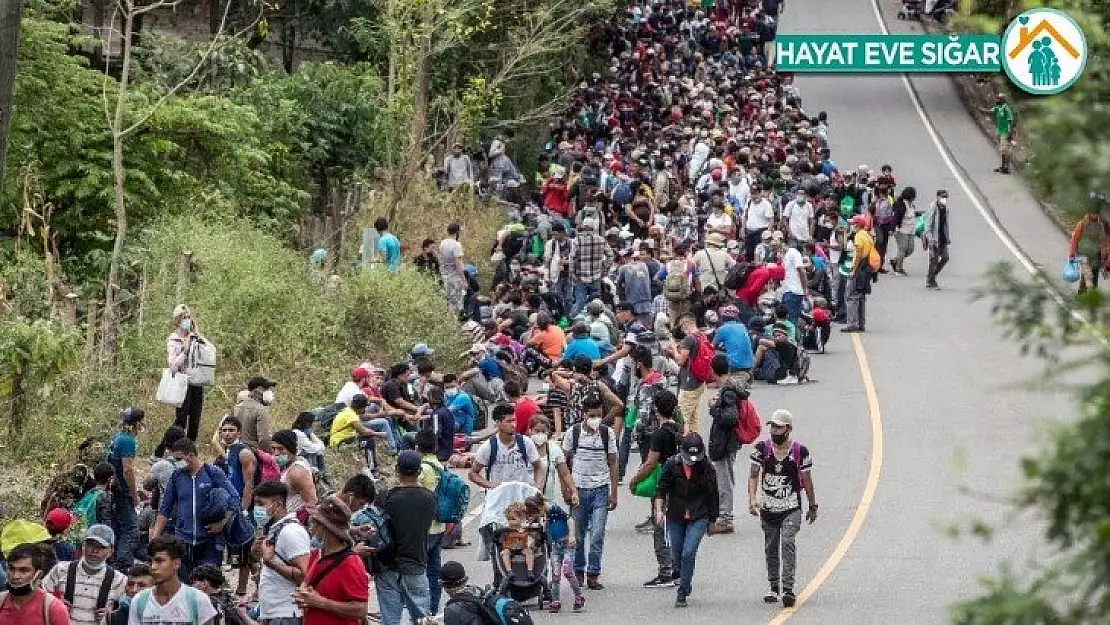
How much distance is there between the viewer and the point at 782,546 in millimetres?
15852

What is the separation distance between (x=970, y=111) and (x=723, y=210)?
25609 mm

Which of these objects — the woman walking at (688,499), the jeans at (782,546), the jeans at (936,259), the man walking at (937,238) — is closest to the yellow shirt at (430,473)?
the woman walking at (688,499)

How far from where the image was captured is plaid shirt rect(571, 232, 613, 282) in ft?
92.9

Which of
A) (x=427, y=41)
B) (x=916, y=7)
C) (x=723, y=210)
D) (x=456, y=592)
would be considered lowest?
(x=456, y=592)

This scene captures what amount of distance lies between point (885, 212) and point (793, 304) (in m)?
6.25

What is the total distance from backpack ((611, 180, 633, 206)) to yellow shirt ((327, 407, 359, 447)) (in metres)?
14.2

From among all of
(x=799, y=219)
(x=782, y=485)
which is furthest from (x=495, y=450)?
(x=799, y=219)

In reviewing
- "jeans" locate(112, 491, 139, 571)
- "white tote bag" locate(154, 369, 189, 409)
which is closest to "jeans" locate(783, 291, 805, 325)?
"white tote bag" locate(154, 369, 189, 409)

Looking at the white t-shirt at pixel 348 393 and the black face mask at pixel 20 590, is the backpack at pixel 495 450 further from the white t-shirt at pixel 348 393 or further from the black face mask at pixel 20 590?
the black face mask at pixel 20 590

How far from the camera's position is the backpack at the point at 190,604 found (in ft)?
36.9

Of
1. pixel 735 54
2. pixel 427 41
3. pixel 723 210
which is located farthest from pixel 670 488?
pixel 735 54

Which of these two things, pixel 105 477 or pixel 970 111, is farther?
pixel 970 111

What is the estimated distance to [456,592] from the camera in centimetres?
1263

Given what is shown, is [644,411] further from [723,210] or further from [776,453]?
[723,210]
